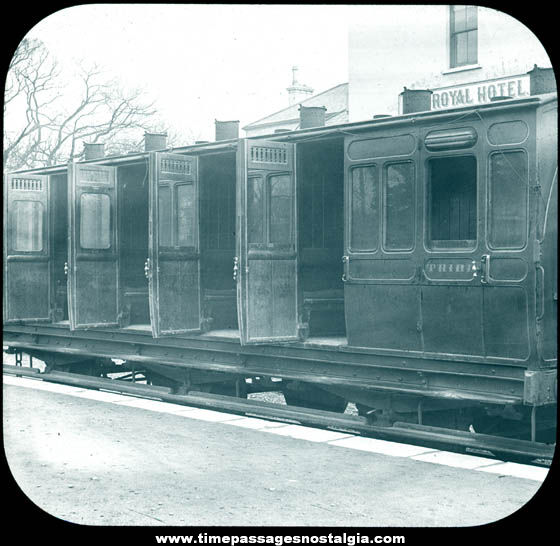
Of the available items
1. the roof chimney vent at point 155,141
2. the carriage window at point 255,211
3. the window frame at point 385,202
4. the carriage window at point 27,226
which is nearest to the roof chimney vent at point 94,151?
the carriage window at point 27,226

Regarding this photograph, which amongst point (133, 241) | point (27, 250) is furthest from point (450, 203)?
point (27, 250)

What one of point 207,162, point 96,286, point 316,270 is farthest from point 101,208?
point 316,270

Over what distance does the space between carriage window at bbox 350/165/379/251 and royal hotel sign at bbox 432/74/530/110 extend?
6.16m

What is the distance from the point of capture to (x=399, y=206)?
8953mm

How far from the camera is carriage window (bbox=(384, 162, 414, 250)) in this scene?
29.0 ft

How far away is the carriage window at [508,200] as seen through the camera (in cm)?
795

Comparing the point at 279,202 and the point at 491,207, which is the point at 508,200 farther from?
the point at 279,202

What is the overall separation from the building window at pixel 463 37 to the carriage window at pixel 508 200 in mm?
6913

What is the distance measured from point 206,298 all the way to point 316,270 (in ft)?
5.20

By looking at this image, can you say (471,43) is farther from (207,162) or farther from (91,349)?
(91,349)

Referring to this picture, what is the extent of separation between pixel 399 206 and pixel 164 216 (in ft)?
11.7

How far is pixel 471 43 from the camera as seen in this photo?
589 inches

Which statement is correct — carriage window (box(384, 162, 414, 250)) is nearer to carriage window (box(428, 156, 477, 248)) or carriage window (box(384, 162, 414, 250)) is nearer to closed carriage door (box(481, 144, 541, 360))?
carriage window (box(428, 156, 477, 248))

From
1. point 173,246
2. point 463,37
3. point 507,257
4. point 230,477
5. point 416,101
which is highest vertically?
point 463,37
